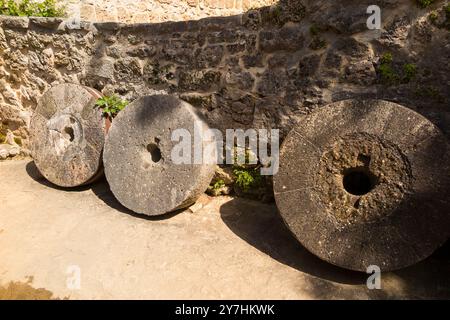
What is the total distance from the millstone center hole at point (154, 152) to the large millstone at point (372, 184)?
129cm

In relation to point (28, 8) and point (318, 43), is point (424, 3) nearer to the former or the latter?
point (318, 43)

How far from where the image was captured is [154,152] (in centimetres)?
332

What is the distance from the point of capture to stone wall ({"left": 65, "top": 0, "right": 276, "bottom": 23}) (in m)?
5.99

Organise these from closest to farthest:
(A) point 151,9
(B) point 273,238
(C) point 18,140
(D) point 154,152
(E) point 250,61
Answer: (B) point 273,238
(E) point 250,61
(D) point 154,152
(C) point 18,140
(A) point 151,9

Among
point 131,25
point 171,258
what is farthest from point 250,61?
point 171,258

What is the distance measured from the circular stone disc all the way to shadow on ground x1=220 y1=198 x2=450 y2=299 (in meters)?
1.69

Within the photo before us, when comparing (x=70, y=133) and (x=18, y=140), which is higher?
(x=70, y=133)

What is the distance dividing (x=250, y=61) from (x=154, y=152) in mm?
1296

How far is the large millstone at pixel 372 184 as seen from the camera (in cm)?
212

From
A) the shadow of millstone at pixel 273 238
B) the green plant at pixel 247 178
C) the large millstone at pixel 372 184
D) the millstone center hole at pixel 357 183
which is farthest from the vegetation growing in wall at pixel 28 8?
the millstone center hole at pixel 357 183

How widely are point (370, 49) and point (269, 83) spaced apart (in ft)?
2.94

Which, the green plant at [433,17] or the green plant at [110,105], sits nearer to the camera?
the green plant at [433,17]

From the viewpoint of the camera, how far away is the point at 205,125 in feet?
10.4

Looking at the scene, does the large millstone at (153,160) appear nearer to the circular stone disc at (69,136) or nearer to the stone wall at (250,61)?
the circular stone disc at (69,136)
